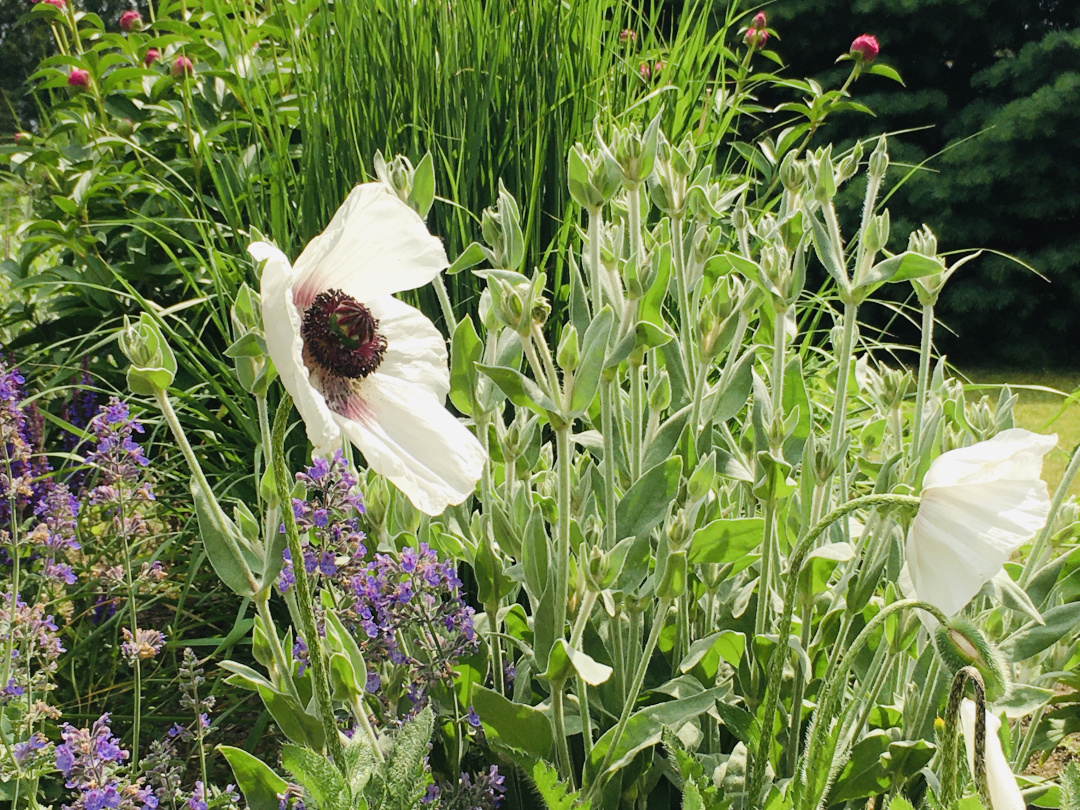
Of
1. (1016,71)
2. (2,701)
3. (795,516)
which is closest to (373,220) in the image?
(795,516)

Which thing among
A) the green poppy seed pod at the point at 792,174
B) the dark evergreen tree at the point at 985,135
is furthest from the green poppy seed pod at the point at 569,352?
the dark evergreen tree at the point at 985,135

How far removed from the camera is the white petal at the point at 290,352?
61 cm

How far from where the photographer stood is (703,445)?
133cm

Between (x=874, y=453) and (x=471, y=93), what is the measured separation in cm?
125

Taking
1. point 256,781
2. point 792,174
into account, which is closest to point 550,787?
point 256,781

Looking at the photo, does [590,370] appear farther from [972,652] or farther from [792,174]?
[792,174]

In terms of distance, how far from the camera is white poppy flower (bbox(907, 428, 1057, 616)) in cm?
75

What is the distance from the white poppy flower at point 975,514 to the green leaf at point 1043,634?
46 centimetres

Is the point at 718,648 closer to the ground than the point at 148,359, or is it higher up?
closer to the ground

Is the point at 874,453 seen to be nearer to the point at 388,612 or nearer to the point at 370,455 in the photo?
the point at 388,612

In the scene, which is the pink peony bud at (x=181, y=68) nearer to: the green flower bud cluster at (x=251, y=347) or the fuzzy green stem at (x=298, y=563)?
the green flower bud cluster at (x=251, y=347)

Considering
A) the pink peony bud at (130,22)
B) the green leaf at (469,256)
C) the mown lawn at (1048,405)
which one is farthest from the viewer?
the mown lawn at (1048,405)

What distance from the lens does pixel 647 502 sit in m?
1.15

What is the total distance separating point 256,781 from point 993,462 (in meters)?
0.79
